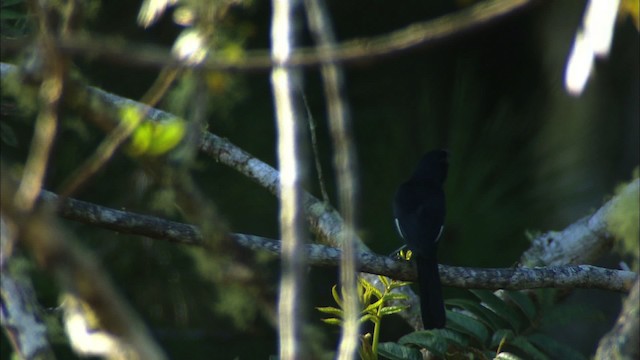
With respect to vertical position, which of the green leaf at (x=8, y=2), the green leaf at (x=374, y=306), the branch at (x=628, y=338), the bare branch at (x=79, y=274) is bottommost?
the bare branch at (x=79, y=274)

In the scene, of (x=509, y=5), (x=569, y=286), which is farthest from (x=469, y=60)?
(x=509, y=5)

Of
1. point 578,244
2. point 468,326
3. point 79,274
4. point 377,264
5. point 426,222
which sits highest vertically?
point 426,222

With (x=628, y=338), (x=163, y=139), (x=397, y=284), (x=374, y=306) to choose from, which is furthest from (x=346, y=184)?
(x=397, y=284)

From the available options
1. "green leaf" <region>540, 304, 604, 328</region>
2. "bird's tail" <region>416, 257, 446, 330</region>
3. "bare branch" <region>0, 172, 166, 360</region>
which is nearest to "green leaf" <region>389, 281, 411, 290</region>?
"bird's tail" <region>416, 257, 446, 330</region>

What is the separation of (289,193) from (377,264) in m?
1.92

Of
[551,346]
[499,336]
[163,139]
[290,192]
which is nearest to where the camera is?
[290,192]

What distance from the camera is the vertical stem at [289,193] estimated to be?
140 centimetres

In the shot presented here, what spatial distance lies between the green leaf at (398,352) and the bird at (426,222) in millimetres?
401

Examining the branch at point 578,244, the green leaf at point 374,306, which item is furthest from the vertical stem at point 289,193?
the branch at point 578,244

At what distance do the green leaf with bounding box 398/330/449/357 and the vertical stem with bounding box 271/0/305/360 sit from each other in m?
1.94

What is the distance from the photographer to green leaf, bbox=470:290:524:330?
12.1 feet

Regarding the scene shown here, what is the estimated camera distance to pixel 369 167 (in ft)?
18.9

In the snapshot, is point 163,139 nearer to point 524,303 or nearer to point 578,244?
point 524,303

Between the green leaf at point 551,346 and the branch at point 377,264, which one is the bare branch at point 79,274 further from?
the green leaf at point 551,346
